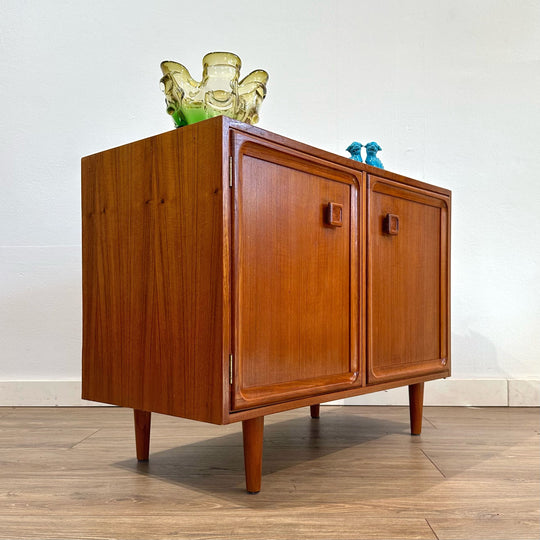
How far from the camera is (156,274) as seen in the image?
97 cm

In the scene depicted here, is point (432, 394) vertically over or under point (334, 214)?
under

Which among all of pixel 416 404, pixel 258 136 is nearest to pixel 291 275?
pixel 258 136

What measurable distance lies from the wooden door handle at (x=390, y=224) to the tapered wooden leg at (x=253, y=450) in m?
0.57

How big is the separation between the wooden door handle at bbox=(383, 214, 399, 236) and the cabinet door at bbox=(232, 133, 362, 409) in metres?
0.13

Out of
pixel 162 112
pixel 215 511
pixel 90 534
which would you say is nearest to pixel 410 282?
pixel 215 511

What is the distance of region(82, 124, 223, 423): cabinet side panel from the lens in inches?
34.7

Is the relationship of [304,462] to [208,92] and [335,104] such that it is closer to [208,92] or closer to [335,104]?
[208,92]

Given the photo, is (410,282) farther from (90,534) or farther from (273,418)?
(90,534)

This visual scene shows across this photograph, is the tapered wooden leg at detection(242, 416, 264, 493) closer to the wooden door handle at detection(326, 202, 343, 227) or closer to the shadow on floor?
the shadow on floor

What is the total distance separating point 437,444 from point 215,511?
702 mm

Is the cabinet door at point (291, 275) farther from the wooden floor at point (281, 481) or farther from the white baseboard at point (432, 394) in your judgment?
the white baseboard at point (432, 394)

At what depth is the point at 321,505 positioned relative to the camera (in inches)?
36.0

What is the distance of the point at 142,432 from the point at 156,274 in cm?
41

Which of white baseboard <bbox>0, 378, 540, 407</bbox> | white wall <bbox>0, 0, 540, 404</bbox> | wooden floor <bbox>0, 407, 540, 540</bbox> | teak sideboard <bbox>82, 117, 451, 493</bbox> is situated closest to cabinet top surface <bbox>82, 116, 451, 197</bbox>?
teak sideboard <bbox>82, 117, 451, 493</bbox>
